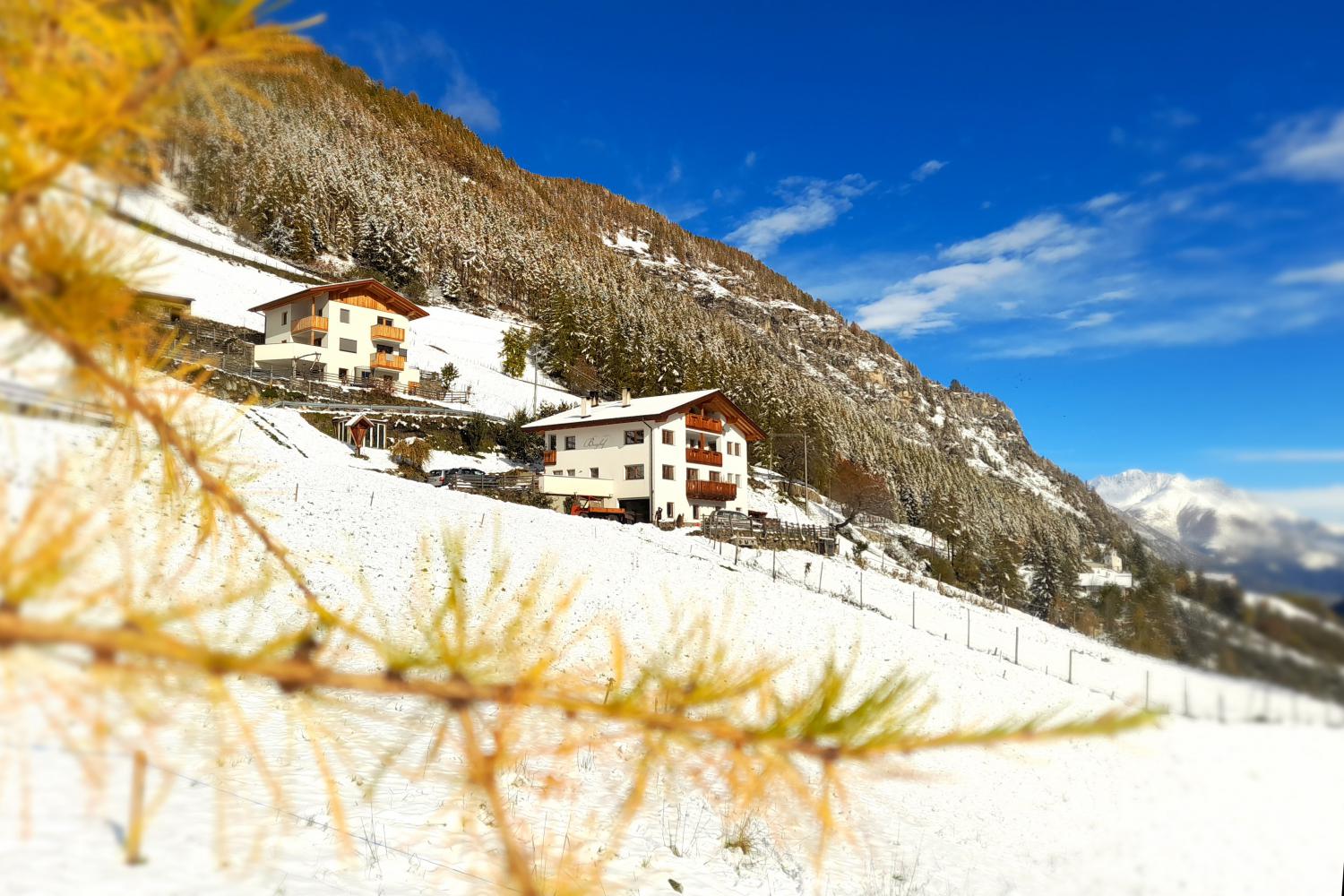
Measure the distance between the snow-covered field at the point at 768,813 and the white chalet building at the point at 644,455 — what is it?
742 inches

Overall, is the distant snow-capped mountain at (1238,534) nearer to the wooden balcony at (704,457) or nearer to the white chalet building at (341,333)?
the wooden balcony at (704,457)

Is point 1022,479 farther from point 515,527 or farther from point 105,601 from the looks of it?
point 105,601

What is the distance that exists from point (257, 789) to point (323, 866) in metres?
1.35

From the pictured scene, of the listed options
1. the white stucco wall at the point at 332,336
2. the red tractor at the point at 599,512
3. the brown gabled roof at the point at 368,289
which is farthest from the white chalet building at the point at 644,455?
the brown gabled roof at the point at 368,289

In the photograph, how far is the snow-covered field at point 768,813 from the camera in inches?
58.6

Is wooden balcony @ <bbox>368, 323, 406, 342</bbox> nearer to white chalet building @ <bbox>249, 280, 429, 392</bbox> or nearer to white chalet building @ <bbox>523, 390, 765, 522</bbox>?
white chalet building @ <bbox>249, 280, 429, 392</bbox>

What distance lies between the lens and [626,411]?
36219 millimetres

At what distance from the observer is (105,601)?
0.97m

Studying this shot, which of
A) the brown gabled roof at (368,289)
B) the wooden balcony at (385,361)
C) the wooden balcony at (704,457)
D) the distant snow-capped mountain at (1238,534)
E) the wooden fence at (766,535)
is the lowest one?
the wooden fence at (766,535)

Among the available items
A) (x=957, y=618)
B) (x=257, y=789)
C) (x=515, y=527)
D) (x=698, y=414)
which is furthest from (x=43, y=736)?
(x=698, y=414)

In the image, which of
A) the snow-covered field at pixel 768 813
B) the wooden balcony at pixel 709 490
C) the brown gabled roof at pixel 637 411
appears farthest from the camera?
the wooden balcony at pixel 709 490

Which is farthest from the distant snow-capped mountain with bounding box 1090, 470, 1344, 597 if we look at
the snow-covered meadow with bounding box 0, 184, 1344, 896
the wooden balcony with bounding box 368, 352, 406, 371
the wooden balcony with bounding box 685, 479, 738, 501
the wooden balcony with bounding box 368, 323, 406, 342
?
the wooden balcony with bounding box 368, 323, 406, 342

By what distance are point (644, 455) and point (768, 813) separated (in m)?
30.8

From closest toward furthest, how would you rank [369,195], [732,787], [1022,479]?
[732,787] → [369,195] → [1022,479]
